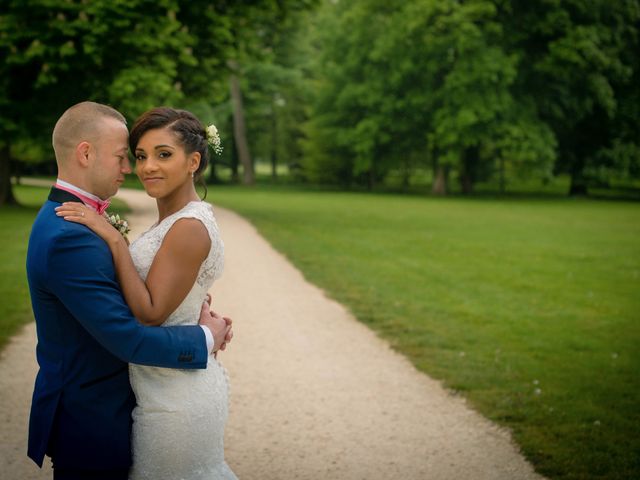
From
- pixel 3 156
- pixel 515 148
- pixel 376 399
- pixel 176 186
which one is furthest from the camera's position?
pixel 515 148

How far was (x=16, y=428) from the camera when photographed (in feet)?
16.6

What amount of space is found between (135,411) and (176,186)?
897mm

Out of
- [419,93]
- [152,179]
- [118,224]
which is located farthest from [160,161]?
[419,93]

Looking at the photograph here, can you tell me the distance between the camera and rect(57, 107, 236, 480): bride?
233cm

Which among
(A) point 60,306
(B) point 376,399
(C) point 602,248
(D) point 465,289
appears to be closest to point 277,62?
(C) point 602,248

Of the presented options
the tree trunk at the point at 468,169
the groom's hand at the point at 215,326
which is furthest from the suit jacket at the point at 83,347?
the tree trunk at the point at 468,169

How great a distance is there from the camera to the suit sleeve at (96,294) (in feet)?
7.11

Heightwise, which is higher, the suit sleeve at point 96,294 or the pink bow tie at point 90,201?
the pink bow tie at point 90,201

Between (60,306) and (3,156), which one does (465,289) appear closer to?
(60,306)

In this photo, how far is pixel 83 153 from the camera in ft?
7.71

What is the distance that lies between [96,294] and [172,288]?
0.28m

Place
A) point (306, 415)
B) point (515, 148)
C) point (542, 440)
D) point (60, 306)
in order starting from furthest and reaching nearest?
point (515, 148) → point (306, 415) → point (542, 440) → point (60, 306)

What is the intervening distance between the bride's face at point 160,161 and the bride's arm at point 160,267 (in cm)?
20

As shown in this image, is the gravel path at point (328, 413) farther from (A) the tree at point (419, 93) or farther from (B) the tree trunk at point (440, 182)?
(B) the tree trunk at point (440, 182)
